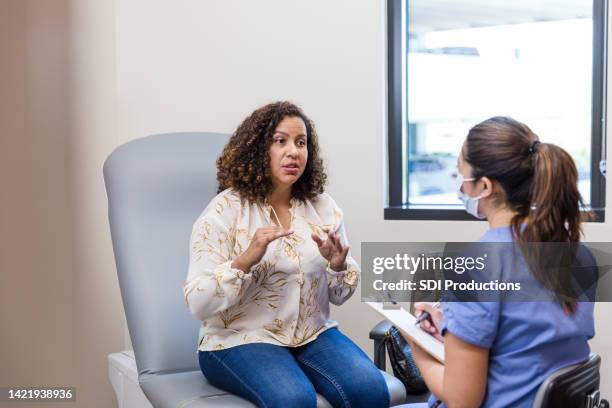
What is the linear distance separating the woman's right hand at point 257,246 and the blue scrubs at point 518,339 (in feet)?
2.20

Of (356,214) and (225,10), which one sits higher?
(225,10)

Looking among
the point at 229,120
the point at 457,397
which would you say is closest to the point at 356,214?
the point at 229,120

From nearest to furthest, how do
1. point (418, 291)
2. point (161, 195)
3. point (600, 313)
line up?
point (418, 291) < point (161, 195) < point (600, 313)

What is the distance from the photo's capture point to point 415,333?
4.91ft

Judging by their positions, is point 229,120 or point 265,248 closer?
point 265,248

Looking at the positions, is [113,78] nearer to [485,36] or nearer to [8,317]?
[8,317]

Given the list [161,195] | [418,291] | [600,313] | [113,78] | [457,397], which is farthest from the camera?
[113,78]

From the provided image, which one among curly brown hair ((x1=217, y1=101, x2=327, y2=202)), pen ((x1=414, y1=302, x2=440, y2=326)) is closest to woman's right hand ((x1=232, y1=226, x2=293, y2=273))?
curly brown hair ((x1=217, y1=101, x2=327, y2=202))

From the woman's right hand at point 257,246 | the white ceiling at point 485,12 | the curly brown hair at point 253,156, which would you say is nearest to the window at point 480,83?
the white ceiling at point 485,12

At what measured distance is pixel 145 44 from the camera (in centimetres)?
308

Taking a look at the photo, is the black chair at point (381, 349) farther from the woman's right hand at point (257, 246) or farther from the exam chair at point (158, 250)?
the woman's right hand at point (257, 246)

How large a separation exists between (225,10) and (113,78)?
0.53 meters

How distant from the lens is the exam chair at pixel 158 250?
2.21m

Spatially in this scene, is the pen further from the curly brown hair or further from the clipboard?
the curly brown hair
